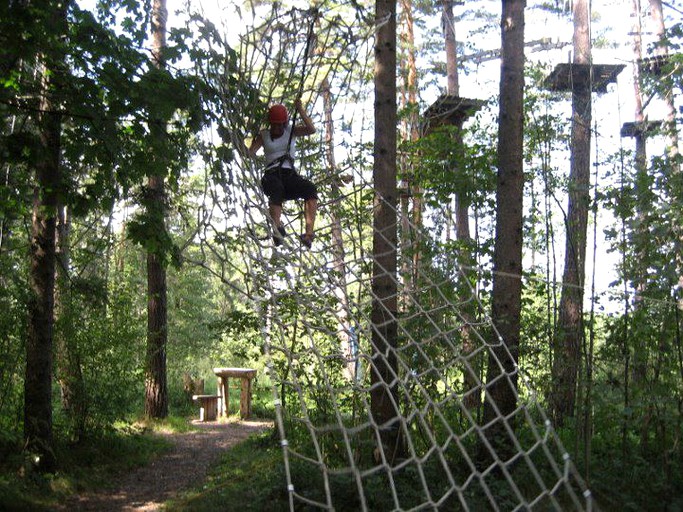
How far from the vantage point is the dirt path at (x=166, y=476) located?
14.5 feet

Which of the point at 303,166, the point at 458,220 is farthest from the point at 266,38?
the point at 458,220

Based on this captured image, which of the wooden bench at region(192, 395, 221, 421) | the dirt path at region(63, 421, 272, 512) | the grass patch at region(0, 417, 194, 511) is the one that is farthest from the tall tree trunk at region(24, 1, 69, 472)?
the wooden bench at region(192, 395, 221, 421)

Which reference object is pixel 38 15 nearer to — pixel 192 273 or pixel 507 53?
pixel 507 53

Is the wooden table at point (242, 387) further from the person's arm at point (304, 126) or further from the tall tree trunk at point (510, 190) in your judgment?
the tall tree trunk at point (510, 190)

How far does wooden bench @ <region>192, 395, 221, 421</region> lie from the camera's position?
8.50 m

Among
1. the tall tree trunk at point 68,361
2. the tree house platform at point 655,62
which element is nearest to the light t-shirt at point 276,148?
the tall tree trunk at point 68,361

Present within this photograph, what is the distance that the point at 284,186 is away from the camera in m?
4.06

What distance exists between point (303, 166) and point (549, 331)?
1.98m

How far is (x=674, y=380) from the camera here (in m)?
3.48

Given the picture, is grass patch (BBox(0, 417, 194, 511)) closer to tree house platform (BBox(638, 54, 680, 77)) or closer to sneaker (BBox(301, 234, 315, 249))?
sneaker (BBox(301, 234, 315, 249))

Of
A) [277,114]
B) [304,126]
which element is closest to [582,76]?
[304,126]

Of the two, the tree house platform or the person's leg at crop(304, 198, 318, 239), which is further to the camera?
the tree house platform

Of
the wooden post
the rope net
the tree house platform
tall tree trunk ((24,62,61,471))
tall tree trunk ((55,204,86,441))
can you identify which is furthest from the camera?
the wooden post

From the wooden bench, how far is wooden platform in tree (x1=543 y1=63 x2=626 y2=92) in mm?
5498
